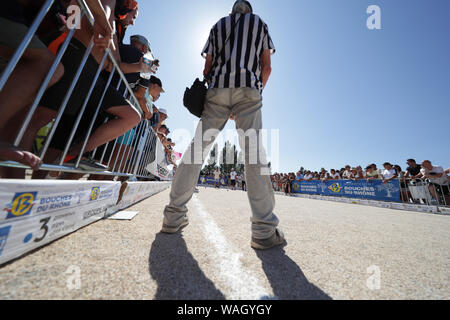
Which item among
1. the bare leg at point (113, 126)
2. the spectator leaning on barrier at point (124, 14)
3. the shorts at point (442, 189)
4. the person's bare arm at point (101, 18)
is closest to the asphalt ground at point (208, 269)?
the bare leg at point (113, 126)

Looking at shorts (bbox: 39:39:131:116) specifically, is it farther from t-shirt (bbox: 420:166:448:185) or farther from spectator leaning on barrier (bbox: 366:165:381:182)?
spectator leaning on barrier (bbox: 366:165:381:182)

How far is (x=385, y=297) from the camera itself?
2.72ft

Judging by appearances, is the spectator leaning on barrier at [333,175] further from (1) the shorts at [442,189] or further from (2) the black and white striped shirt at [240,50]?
(2) the black and white striped shirt at [240,50]

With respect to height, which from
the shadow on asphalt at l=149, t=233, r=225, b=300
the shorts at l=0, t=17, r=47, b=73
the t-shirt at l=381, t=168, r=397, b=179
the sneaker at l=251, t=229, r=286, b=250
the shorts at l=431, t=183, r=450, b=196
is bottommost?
the shadow on asphalt at l=149, t=233, r=225, b=300

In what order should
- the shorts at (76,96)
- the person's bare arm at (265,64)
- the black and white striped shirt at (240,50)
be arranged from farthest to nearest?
1. the person's bare arm at (265,64)
2. the black and white striped shirt at (240,50)
3. the shorts at (76,96)

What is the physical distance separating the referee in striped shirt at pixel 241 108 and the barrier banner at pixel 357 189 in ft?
31.2

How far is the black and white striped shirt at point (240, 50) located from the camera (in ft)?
5.39

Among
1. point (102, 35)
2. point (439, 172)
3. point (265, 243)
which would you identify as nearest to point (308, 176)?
point (439, 172)

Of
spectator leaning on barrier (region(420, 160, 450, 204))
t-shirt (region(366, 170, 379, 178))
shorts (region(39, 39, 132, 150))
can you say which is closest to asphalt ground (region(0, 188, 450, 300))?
shorts (region(39, 39, 132, 150))

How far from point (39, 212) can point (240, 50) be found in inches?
75.2

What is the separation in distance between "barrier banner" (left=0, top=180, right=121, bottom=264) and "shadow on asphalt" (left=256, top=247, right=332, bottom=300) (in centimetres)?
121

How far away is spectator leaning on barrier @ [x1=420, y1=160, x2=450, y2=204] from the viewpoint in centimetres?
683
